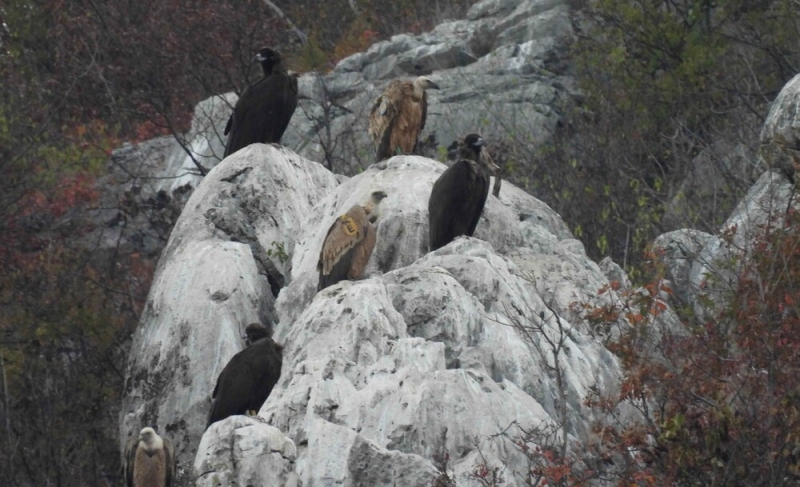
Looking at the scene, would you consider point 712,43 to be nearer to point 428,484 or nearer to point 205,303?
point 205,303

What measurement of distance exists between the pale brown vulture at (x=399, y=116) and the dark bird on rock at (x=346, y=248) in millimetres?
2516

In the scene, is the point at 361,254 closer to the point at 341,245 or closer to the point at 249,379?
the point at 341,245

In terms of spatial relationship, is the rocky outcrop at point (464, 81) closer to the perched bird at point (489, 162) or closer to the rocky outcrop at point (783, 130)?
the perched bird at point (489, 162)

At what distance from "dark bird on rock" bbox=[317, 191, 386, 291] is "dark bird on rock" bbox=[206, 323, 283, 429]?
0.81 meters

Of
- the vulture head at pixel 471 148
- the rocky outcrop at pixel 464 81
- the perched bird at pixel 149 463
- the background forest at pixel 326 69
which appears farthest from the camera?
the rocky outcrop at pixel 464 81

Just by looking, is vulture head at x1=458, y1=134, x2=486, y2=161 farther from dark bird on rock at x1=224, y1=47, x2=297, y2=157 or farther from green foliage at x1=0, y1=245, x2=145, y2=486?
green foliage at x1=0, y1=245, x2=145, y2=486

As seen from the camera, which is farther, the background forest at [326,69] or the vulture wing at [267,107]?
the vulture wing at [267,107]

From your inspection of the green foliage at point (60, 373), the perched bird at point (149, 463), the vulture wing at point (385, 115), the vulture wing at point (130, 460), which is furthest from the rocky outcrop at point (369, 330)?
the green foliage at point (60, 373)

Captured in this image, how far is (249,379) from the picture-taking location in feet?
45.5

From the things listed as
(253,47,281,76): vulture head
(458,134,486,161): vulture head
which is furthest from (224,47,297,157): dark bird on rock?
(458,134,486,161): vulture head

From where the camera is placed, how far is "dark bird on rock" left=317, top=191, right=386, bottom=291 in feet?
47.4

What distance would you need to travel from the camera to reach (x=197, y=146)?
25578mm

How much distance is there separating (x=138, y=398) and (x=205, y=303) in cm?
98

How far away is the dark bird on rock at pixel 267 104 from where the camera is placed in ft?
55.4
